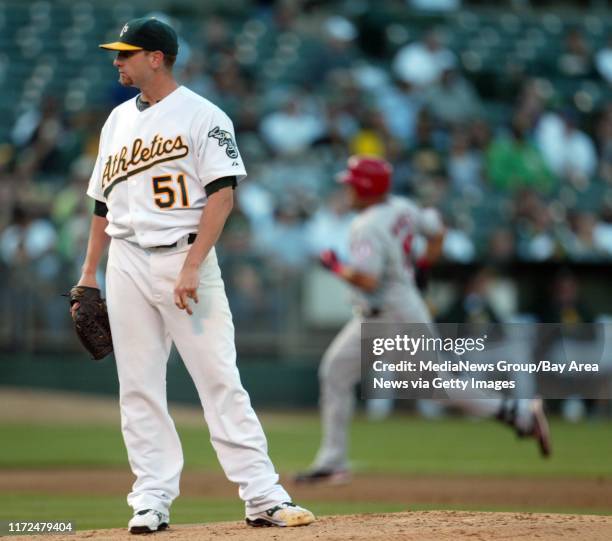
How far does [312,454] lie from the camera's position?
1144 cm

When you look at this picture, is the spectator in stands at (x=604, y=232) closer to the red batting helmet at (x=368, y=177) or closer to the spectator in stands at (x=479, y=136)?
the spectator in stands at (x=479, y=136)

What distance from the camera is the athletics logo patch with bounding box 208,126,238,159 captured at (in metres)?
5.51

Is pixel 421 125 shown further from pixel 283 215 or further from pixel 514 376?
pixel 514 376

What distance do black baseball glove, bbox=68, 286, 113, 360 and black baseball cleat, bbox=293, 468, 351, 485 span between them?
3.46m

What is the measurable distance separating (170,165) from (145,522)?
151 cm

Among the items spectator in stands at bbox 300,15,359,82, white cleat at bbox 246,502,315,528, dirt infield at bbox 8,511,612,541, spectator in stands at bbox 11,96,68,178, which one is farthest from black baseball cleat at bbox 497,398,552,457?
spectator in stands at bbox 300,15,359,82

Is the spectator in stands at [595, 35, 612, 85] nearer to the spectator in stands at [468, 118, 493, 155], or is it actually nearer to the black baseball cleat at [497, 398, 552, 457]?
the spectator in stands at [468, 118, 493, 155]

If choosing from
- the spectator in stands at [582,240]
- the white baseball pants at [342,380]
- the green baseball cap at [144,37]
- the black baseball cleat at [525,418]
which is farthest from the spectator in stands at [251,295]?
the green baseball cap at [144,37]

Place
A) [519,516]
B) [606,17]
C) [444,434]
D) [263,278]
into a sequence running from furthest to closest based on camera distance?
1. [606,17]
2. [263,278]
3. [444,434]
4. [519,516]

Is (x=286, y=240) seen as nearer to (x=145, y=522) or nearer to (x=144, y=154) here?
(x=144, y=154)

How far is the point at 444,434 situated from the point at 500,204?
4.43 metres

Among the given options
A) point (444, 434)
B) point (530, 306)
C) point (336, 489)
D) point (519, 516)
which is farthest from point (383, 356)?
point (530, 306)

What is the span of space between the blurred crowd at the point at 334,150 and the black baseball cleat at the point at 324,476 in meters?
5.74

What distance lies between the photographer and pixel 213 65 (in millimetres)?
17891
